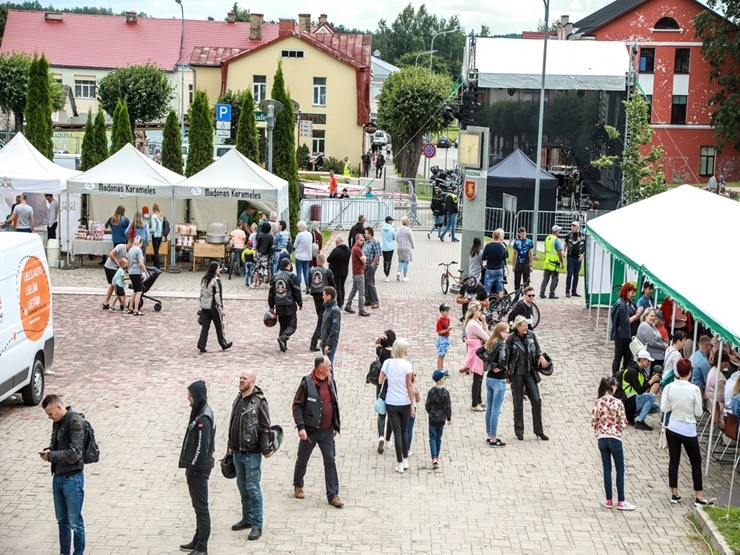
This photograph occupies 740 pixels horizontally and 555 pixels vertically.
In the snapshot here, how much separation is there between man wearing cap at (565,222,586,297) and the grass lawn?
13.4m

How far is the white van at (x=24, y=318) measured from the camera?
13.9 m

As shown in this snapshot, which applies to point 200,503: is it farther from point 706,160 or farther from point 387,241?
point 706,160

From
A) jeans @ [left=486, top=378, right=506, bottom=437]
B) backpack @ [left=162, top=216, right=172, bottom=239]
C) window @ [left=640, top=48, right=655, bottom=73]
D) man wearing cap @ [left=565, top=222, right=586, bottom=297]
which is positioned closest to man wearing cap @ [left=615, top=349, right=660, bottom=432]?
jeans @ [left=486, top=378, right=506, bottom=437]

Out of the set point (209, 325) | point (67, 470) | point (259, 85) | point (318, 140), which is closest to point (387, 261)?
point (209, 325)

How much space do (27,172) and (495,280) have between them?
41.4 feet

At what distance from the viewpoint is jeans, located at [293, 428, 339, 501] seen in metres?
11.4

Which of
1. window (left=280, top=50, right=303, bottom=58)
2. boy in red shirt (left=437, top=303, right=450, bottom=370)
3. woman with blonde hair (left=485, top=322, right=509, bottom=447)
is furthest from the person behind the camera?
window (left=280, top=50, right=303, bottom=58)

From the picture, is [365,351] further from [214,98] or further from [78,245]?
[214,98]

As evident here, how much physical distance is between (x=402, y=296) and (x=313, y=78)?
42957 mm

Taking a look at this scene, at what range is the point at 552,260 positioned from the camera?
24.1m

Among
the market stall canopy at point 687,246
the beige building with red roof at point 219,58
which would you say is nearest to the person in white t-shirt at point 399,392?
the market stall canopy at point 687,246

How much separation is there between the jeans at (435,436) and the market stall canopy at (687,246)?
130 inches

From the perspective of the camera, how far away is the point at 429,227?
125 feet

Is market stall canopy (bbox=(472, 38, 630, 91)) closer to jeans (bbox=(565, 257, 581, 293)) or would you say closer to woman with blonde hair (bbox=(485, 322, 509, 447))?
jeans (bbox=(565, 257, 581, 293))
